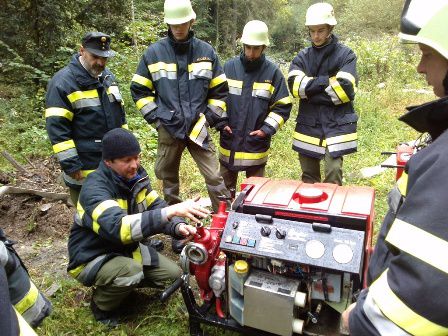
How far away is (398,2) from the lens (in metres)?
22.0

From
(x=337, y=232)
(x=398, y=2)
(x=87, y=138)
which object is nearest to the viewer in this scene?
(x=337, y=232)

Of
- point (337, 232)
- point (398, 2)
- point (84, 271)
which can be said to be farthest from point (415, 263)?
point (398, 2)

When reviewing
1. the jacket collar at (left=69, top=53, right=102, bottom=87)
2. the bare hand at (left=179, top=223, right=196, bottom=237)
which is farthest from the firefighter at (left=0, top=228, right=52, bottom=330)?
the jacket collar at (left=69, top=53, right=102, bottom=87)

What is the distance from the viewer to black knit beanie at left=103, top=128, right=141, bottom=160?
2.65 m

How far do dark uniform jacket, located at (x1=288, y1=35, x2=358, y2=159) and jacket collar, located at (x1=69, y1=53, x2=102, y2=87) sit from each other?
192 centimetres

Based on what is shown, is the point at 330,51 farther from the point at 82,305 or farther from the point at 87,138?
the point at 82,305

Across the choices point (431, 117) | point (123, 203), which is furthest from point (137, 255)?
point (431, 117)

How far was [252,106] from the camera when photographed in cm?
390

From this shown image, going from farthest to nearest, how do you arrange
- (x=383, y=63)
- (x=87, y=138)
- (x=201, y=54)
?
(x=383, y=63) < (x=201, y=54) < (x=87, y=138)

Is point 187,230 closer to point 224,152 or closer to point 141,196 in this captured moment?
point 141,196

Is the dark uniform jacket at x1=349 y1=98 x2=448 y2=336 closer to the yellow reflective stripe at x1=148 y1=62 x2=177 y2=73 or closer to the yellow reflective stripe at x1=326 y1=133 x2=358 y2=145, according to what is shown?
the yellow reflective stripe at x1=326 y1=133 x2=358 y2=145

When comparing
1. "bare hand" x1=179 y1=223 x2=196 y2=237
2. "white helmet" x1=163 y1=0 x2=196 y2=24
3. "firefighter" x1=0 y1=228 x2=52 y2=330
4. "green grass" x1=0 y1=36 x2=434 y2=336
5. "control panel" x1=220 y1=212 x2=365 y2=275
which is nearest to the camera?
"firefighter" x1=0 y1=228 x2=52 y2=330

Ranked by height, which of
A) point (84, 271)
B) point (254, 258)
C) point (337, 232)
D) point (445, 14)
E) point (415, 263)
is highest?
point (445, 14)

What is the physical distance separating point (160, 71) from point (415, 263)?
3.09 m
